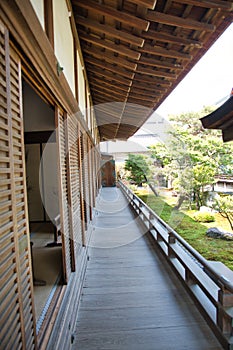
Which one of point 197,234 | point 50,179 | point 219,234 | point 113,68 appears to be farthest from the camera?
point 197,234

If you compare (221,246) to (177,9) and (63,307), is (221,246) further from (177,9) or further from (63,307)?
(177,9)

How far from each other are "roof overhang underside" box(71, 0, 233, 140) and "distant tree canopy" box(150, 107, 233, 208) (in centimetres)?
379

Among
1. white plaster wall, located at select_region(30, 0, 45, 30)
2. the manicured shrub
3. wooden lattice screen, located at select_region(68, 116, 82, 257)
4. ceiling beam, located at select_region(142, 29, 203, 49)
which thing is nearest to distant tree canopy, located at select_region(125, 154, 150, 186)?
the manicured shrub

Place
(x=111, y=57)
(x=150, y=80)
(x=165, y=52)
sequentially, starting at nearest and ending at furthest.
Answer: (x=165, y=52), (x=111, y=57), (x=150, y=80)

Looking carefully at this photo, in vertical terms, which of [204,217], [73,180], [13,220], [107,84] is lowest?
[204,217]

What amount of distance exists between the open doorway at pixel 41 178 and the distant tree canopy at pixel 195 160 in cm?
472

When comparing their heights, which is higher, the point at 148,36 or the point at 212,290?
the point at 148,36

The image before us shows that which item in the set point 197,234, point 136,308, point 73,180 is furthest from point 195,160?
point 136,308

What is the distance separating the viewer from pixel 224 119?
4.94 ft

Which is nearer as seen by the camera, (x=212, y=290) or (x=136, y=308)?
(x=212, y=290)

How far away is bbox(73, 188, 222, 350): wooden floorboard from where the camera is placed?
180cm

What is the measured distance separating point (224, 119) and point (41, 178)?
3.87 m

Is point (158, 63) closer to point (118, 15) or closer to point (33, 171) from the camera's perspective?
point (118, 15)

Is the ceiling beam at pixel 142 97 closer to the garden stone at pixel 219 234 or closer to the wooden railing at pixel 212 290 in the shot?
the wooden railing at pixel 212 290
